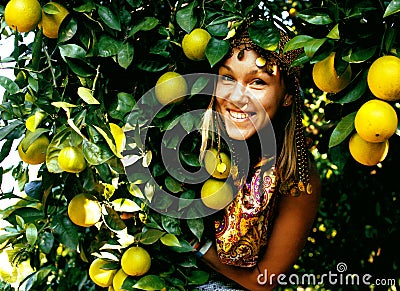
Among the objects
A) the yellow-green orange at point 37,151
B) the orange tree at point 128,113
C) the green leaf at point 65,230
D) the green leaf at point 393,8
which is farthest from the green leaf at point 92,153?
the green leaf at point 393,8

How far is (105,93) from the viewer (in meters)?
1.47

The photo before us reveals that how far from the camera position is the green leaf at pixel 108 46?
1.39m

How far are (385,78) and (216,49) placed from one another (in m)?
0.42

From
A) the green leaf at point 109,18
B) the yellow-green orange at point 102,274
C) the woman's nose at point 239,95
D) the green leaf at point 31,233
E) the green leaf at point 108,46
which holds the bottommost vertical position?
the yellow-green orange at point 102,274

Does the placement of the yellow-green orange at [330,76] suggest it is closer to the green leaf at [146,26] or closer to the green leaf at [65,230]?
the green leaf at [146,26]

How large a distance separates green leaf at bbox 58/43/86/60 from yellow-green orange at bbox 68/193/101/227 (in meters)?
0.31

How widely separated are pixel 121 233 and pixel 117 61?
1.34ft

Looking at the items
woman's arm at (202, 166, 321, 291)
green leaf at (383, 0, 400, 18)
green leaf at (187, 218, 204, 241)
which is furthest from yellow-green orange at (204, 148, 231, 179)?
green leaf at (383, 0, 400, 18)

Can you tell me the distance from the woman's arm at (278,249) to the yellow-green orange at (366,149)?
389 mm

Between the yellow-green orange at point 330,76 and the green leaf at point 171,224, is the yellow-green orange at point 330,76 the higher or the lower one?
the higher one

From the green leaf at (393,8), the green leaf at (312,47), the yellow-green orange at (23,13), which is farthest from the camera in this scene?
the yellow-green orange at (23,13)

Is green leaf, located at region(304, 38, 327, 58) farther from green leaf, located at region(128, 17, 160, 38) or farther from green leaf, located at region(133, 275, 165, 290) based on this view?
green leaf, located at region(133, 275, 165, 290)

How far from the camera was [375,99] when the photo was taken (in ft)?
4.00

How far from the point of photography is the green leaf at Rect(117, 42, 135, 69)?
4.55 feet
